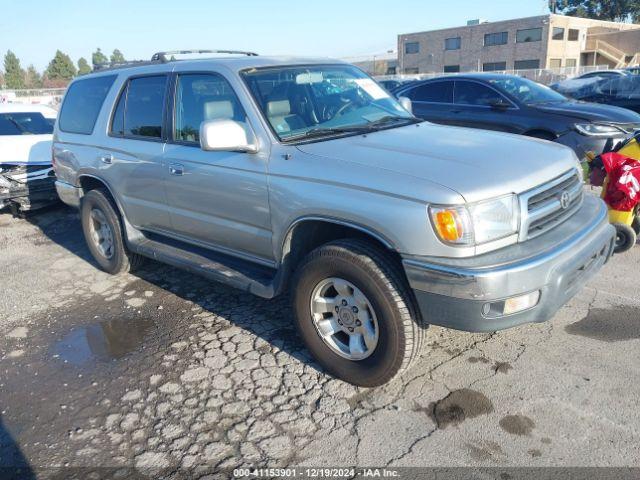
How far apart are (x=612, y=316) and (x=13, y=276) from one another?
5.69 meters

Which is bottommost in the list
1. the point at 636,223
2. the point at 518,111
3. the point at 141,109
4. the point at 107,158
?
the point at 636,223

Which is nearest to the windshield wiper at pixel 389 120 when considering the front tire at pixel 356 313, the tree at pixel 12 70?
the front tire at pixel 356 313

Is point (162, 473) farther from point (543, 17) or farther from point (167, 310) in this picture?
point (543, 17)

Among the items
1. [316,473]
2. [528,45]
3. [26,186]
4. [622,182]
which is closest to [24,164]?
[26,186]

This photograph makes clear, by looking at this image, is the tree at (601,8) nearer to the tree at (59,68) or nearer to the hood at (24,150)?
the tree at (59,68)

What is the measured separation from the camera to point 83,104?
5.43 m

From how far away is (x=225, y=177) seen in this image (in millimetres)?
3754

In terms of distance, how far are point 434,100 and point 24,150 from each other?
659cm

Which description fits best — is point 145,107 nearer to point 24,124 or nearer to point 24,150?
point 24,150

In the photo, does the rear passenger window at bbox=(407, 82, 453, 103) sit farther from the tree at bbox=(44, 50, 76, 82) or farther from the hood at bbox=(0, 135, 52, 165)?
the tree at bbox=(44, 50, 76, 82)

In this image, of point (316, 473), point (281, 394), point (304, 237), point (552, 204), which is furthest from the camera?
point (304, 237)

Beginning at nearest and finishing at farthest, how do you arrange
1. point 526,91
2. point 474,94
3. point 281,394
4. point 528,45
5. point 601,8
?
point 281,394, point 526,91, point 474,94, point 528,45, point 601,8

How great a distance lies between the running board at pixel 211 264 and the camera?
3.76 meters

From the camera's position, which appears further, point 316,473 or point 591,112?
point 591,112
